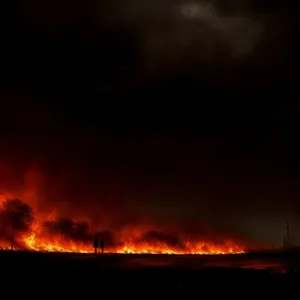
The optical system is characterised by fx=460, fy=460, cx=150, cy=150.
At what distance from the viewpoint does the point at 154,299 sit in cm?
4484

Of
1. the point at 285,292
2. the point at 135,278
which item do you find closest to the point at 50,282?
the point at 135,278

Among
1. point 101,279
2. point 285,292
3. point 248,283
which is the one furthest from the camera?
point 101,279

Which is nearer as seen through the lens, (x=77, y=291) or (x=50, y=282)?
(x=77, y=291)

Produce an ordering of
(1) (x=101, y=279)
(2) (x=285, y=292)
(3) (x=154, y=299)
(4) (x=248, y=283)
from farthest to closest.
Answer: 1. (1) (x=101, y=279)
2. (4) (x=248, y=283)
3. (2) (x=285, y=292)
4. (3) (x=154, y=299)

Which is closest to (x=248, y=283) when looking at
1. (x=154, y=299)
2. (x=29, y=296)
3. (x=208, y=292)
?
(x=208, y=292)

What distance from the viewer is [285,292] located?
5059cm

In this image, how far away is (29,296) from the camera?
4538 centimetres

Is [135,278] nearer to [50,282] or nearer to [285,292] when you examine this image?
A: [50,282]

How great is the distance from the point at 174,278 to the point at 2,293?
2646 cm

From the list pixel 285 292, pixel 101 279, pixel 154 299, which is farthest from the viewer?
pixel 101 279

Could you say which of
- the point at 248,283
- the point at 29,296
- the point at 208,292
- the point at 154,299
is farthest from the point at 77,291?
the point at 248,283

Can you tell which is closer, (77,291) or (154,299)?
(154,299)

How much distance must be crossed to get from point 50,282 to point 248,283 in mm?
24899

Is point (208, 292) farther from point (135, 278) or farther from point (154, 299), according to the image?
point (135, 278)
